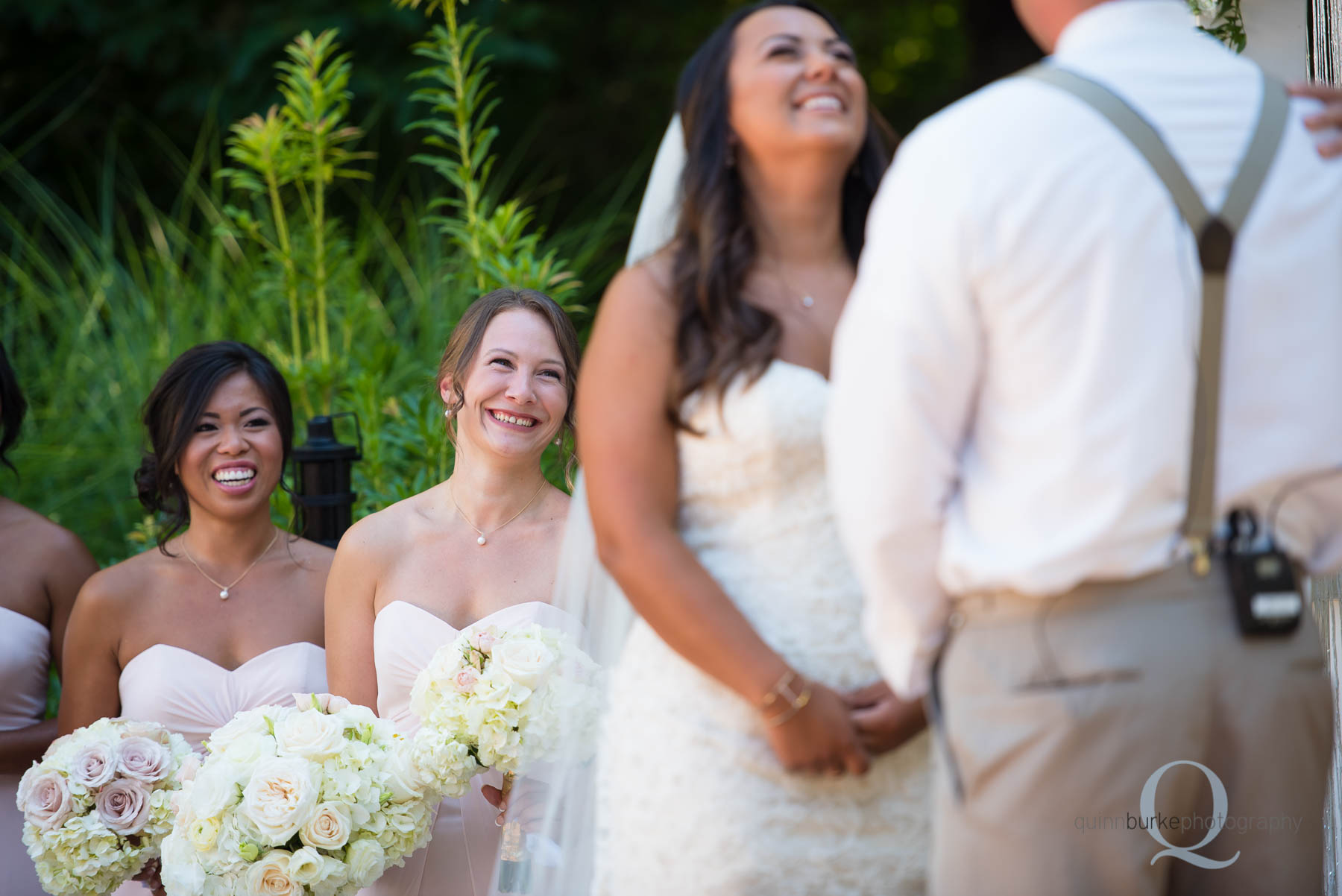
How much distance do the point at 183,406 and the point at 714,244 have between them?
7.11 ft

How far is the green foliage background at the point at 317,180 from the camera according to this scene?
16.1 ft

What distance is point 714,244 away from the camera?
7.22 ft

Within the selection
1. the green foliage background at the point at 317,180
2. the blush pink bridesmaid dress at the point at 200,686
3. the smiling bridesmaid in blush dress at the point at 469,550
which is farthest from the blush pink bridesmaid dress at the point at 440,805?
the green foliage background at the point at 317,180

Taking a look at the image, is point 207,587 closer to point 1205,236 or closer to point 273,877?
point 273,877

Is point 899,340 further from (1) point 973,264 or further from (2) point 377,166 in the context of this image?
(2) point 377,166

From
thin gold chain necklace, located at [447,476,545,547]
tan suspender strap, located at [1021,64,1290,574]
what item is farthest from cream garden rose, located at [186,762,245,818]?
tan suspender strap, located at [1021,64,1290,574]

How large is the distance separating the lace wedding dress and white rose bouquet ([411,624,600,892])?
63 centimetres

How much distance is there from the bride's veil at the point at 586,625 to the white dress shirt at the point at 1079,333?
64 centimetres

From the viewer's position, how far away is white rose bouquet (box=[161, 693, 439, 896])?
276 cm

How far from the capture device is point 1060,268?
1.69m

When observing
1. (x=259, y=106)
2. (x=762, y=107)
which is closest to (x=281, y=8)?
(x=259, y=106)

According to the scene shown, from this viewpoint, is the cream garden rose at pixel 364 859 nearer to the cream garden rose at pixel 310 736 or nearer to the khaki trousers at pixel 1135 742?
the cream garden rose at pixel 310 736

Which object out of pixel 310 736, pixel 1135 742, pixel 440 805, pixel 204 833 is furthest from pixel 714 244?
pixel 440 805

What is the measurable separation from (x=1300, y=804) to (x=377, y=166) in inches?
311
